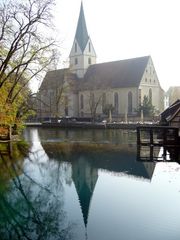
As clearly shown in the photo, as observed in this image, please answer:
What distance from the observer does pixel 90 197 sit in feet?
40.1

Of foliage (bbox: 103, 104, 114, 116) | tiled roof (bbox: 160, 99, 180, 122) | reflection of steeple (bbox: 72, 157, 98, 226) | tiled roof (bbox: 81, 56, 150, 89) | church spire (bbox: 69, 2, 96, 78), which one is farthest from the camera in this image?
church spire (bbox: 69, 2, 96, 78)

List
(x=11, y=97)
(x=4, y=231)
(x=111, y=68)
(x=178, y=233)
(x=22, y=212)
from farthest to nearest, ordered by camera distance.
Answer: (x=111, y=68) → (x=11, y=97) → (x=22, y=212) → (x=4, y=231) → (x=178, y=233)

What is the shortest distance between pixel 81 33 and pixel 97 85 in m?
15.2

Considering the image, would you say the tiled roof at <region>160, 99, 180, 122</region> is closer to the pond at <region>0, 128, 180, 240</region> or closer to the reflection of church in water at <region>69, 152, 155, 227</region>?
the reflection of church in water at <region>69, 152, 155, 227</region>

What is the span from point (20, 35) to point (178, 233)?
58.7 feet

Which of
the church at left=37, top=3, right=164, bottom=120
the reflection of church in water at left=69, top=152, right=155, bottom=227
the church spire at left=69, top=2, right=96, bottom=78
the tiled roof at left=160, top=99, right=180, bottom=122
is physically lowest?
the reflection of church in water at left=69, top=152, right=155, bottom=227

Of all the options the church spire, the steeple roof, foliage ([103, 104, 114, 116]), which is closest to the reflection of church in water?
foliage ([103, 104, 114, 116])

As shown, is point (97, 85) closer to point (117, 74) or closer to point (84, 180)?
point (117, 74)

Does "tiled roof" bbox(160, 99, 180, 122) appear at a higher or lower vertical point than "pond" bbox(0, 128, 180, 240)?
higher

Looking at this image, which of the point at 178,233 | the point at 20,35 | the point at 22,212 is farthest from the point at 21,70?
the point at 178,233

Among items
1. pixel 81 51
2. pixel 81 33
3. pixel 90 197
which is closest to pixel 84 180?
pixel 90 197

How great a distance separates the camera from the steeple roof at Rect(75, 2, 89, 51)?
3051 inches

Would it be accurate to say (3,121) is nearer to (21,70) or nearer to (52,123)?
(21,70)

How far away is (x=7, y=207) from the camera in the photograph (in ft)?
37.8
